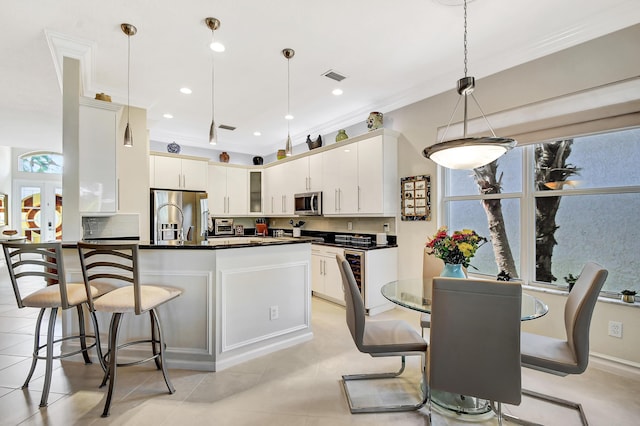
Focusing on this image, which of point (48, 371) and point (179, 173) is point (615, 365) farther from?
point (179, 173)

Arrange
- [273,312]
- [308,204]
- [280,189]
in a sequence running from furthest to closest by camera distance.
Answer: [280,189], [308,204], [273,312]

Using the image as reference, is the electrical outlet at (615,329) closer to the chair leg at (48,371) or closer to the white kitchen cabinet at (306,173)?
the white kitchen cabinet at (306,173)

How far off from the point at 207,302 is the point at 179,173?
11.7 feet

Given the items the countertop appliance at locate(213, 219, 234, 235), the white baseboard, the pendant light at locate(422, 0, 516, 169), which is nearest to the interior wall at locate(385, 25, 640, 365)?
the white baseboard

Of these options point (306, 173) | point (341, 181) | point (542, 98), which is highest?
point (542, 98)

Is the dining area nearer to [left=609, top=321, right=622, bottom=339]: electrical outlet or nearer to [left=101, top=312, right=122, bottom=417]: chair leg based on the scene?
[left=609, top=321, right=622, bottom=339]: electrical outlet

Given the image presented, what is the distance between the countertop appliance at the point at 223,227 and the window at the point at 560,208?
4.56m

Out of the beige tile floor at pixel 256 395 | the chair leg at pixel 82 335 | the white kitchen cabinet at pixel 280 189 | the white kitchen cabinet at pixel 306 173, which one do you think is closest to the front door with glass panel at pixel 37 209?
the white kitchen cabinet at pixel 280 189

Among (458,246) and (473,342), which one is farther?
(458,246)

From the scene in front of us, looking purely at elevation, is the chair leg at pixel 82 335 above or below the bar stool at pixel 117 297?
below

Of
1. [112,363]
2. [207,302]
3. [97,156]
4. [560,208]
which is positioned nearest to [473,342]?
[207,302]

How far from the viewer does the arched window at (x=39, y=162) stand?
876 cm

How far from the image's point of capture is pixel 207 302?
2.51 m

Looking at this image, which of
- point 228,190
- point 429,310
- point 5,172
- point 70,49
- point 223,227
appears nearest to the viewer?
point 429,310
